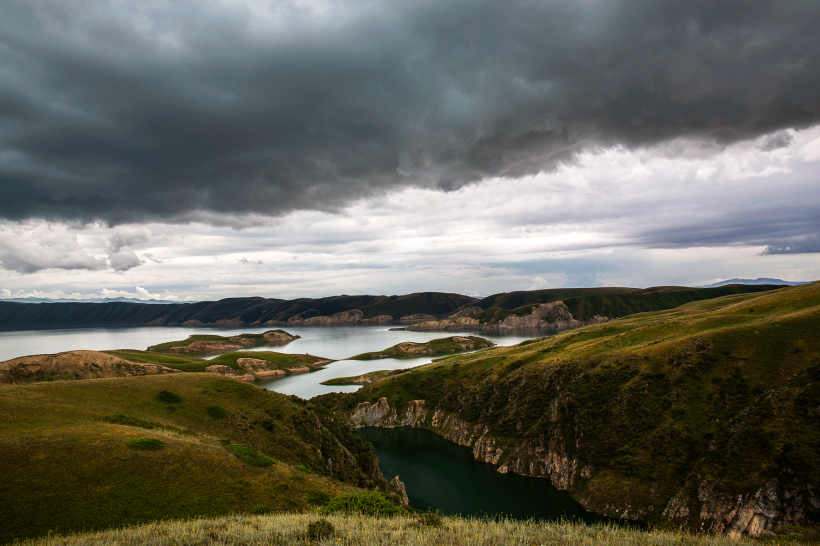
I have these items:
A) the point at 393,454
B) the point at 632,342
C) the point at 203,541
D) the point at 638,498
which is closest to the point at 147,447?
the point at 203,541

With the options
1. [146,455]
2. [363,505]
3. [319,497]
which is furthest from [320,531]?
[146,455]

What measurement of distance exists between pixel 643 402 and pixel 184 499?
6681cm

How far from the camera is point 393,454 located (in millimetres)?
89188

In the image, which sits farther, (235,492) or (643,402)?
(643,402)

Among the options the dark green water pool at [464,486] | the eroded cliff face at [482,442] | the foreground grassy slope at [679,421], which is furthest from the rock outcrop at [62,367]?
the foreground grassy slope at [679,421]

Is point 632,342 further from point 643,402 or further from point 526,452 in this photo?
point 526,452

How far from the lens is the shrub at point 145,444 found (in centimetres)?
3097

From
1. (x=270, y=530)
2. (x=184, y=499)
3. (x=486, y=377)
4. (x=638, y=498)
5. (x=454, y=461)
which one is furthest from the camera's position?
(x=486, y=377)

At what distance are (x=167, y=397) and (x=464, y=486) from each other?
5269 cm

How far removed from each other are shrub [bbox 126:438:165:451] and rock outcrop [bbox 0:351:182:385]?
87.2 m

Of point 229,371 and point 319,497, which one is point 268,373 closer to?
point 229,371

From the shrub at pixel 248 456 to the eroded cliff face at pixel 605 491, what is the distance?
50.6 meters

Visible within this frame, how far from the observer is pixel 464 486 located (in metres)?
68.4

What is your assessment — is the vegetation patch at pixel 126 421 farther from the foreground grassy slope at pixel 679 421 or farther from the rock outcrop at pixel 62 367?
the rock outcrop at pixel 62 367
